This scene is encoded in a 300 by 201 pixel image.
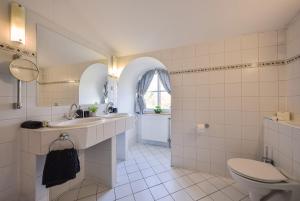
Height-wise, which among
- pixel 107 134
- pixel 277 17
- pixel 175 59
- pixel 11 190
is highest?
pixel 277 17

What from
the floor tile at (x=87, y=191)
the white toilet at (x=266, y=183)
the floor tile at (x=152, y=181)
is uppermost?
the white toilet at (x=266, y=183)

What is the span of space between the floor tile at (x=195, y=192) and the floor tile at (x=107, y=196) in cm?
91

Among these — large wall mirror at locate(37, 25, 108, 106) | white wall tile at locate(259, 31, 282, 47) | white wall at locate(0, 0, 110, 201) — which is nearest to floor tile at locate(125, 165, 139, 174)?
large wall mirror at locate(37, 25, 108, 106)

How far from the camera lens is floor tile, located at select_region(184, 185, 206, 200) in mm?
1749

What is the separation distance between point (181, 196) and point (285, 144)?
4.11 feet

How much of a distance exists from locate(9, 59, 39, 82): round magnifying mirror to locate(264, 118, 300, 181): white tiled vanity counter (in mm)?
2569

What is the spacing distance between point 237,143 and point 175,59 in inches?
63.2

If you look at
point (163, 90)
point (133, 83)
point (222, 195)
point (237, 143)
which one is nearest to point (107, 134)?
point (222, 195)

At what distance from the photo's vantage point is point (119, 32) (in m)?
2.35

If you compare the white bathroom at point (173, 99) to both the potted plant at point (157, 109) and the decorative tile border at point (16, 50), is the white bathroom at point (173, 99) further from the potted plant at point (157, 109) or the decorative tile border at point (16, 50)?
the potted plant at point (157, 109)

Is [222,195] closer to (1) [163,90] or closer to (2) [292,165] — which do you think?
(2) [292,165]

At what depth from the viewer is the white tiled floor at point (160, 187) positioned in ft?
5.67

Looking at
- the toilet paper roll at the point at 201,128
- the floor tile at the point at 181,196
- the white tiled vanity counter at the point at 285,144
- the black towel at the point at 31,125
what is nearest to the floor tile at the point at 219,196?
the floor tile at the point at 181,196

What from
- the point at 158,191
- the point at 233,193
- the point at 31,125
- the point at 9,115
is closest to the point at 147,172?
the point at 158,191
